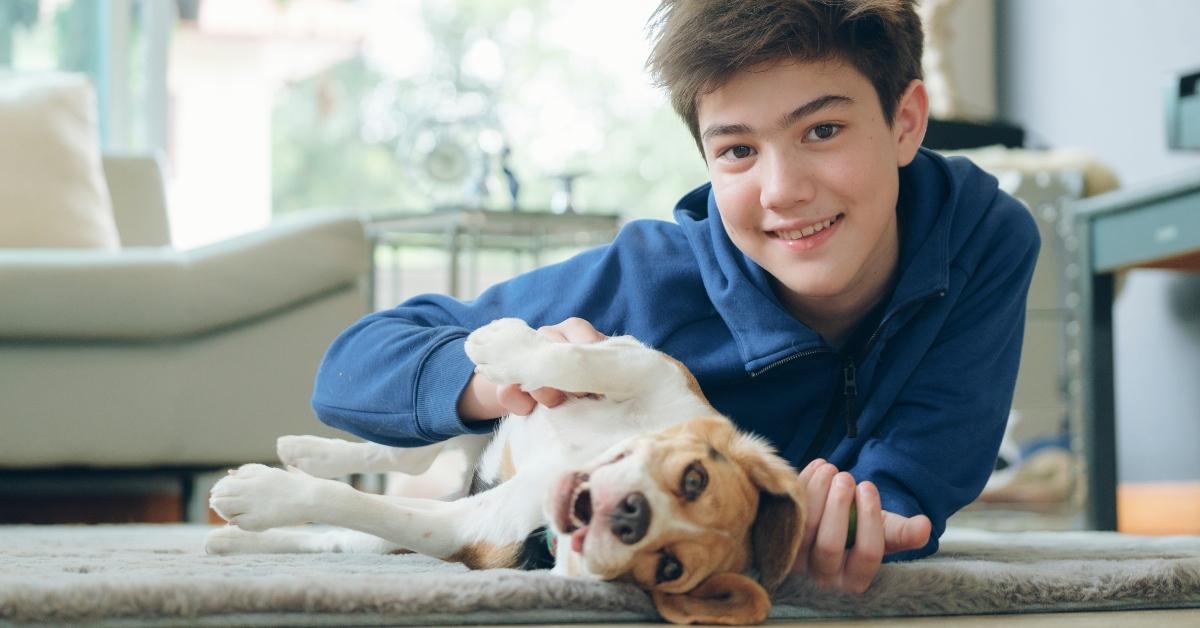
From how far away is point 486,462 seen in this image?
4.85 ft

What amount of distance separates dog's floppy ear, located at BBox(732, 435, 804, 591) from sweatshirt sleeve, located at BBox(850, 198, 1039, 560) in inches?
11.4

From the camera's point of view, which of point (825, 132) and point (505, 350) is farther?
point (825, 132)

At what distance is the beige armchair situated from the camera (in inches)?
104

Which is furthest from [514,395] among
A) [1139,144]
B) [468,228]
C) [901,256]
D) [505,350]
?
[1139,144]

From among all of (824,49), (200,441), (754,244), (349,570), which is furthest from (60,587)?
(200,441)

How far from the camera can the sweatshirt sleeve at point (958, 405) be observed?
56.6 inches

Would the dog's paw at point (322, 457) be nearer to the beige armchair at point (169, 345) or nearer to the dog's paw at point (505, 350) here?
the dog's paw at point (505, 350)

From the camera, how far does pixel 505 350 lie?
4.17 feet

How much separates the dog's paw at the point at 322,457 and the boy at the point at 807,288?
0.06 metres

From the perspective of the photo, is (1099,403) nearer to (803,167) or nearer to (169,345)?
(803,167)

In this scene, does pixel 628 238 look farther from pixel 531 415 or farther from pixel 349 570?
pixel 349 570

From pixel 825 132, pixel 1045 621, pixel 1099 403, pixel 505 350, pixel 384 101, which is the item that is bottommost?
pixel 1099 403

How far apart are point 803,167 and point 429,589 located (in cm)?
62

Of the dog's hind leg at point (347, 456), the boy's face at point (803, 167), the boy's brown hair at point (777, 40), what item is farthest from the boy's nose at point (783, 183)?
the dog's hind leg at point (347, 456)
